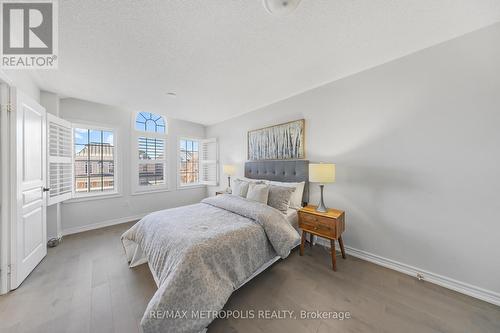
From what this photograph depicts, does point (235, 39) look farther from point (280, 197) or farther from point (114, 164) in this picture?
point (114, 164)

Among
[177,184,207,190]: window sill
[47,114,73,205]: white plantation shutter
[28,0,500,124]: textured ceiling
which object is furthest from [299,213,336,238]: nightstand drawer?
[47,114,73,205]: white plantation shutter

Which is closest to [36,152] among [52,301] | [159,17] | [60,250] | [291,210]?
[60,250]

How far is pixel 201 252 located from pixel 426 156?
8.20 ft

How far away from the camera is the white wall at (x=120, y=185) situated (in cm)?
309

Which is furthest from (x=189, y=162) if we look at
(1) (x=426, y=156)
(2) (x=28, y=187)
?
(1) (x=426, y=156)

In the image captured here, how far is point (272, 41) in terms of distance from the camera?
5.46ft

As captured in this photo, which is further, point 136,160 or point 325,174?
point 136,160

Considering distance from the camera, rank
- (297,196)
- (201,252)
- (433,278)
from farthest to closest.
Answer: (297,196), (433,278), (201,252)

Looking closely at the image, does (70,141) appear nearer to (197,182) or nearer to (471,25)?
(197,182)

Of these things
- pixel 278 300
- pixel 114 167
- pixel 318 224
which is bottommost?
pixel 278 300

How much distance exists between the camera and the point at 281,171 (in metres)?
3.02

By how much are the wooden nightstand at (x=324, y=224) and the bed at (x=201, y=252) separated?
219 mm

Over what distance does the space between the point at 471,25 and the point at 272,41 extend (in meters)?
1.81

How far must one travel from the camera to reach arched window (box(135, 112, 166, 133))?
12.8 ft
